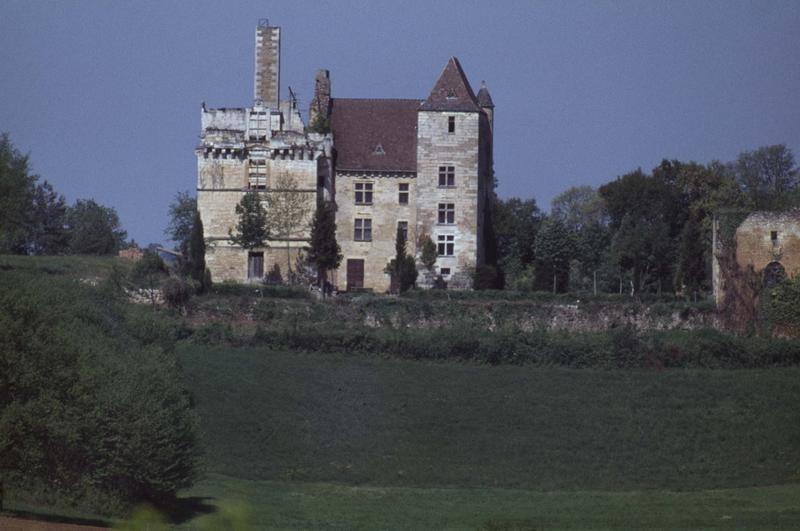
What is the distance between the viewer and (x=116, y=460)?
2459 centimetres

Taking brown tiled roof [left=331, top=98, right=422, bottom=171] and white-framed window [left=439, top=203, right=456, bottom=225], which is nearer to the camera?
white-framed window [left=439, top=203, right=456, bottom=225]

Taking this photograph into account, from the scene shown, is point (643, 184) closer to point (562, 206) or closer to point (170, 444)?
point (562, 206)

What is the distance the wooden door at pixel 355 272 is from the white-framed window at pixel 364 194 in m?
2.68

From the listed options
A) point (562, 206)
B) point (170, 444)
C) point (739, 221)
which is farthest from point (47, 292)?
point (562, 206)

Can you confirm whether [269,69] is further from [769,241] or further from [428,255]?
[769,241]

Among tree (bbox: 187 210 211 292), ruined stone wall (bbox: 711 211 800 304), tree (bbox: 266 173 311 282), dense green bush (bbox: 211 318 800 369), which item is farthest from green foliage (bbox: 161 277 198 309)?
ruined stone wall (bbox: 711 211 800 304)

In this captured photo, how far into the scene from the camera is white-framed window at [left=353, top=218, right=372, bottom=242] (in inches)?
2264

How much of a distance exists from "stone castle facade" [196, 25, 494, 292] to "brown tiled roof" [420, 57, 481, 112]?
0.04 metres

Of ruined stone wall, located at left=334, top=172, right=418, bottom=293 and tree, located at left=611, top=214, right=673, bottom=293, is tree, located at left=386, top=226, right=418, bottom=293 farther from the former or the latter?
tree, located at left=611, top=214, right=673, bottom=293

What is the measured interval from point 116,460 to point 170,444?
1.33 m

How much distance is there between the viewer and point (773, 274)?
4956 cm

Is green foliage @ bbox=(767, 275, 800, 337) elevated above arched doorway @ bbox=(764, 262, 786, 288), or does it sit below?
below

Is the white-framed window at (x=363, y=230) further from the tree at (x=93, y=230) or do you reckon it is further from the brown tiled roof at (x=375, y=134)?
the tree at (x=93, y=230)

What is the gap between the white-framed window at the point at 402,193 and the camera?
5791cm
